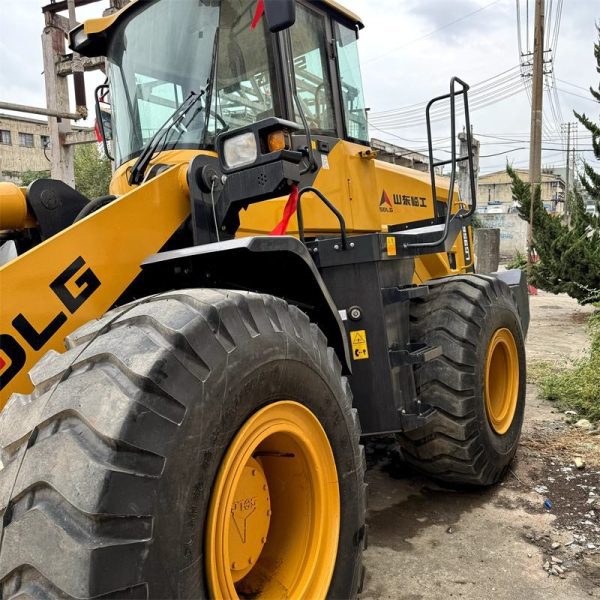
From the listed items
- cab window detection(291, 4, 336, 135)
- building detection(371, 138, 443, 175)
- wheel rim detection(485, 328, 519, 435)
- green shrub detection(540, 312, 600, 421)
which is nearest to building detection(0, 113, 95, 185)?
building detection(371, 138, 443, 175)

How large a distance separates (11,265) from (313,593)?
4.88ft

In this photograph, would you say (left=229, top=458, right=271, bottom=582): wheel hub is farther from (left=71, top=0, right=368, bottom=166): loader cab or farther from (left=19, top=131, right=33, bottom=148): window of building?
(left=19, top=131, right=33, bottom=148): window of building

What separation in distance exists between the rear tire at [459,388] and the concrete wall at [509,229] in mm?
31141

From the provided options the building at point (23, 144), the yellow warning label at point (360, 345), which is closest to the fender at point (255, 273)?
the yellow warning label at point (360, 345)

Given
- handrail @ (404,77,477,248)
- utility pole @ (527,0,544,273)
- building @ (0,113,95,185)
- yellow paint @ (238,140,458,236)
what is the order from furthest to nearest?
building @ (0,113,95,185), utility pole @ (527,0,544,273), handrail @ (404,77,477,248), yellow paint @ (238,140,458,236)

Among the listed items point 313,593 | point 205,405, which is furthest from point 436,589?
point 205,405

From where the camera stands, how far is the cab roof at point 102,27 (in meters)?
3.12

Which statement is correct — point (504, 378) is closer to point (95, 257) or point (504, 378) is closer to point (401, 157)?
point (95, 257)

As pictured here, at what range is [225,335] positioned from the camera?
1.75 metres

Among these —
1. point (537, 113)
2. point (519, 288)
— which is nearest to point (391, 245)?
point (519, 288)

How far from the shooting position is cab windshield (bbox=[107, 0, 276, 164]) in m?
2.82

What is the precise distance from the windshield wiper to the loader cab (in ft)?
0.09

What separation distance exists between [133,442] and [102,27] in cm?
266

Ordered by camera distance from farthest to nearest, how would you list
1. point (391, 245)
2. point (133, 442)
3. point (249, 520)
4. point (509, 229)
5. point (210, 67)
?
point (509, 229), point (391, 245), point (210, 67), point (249, 520), point (133, 442)
